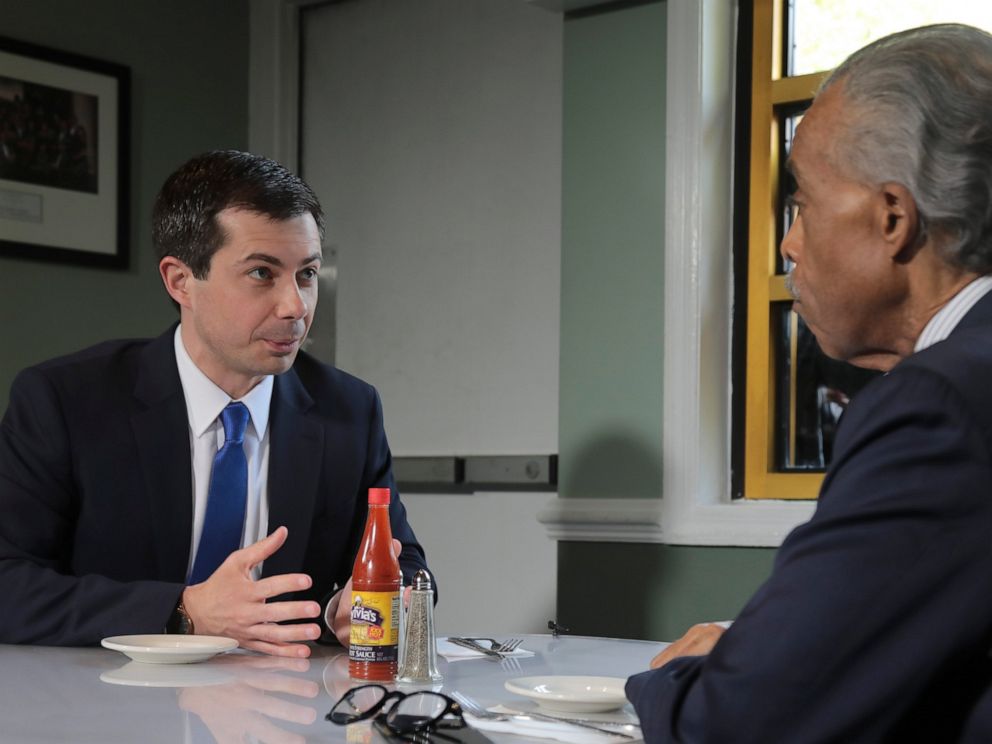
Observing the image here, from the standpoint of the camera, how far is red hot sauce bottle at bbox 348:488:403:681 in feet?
5.23

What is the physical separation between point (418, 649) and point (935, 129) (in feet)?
2.81

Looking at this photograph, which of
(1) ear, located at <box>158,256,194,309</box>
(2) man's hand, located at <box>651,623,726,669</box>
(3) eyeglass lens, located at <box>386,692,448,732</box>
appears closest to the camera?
(3) eyeglass lens, located at <box>386,692,448,732</box>

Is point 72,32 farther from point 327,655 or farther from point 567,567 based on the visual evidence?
point 327,655

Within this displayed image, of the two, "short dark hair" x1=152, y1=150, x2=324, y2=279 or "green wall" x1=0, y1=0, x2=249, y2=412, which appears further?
"green wall" x1=0, y1=0, x2=249, y2=412

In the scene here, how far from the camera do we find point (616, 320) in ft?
10.4

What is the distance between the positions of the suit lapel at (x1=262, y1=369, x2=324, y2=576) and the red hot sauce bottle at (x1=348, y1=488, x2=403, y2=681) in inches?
24.9

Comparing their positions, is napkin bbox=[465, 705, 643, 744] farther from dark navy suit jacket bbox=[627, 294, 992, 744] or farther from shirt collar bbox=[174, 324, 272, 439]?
shirt collar bbox=[174, 324, 272, 439]

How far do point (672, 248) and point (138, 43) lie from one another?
195 cm

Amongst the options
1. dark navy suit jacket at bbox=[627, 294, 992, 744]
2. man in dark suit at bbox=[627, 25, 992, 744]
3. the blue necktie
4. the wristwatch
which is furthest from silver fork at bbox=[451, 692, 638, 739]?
the blue necktie

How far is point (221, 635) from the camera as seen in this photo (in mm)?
1870

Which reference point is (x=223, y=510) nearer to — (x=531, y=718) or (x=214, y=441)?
(x=214, y=441)

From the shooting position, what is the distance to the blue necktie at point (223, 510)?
2.19 meters

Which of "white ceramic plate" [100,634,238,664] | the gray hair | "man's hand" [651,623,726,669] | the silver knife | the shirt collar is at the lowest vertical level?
"white ceramic plate" [100,634,238,664]

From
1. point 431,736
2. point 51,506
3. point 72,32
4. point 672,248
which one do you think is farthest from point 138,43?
point 431,736
